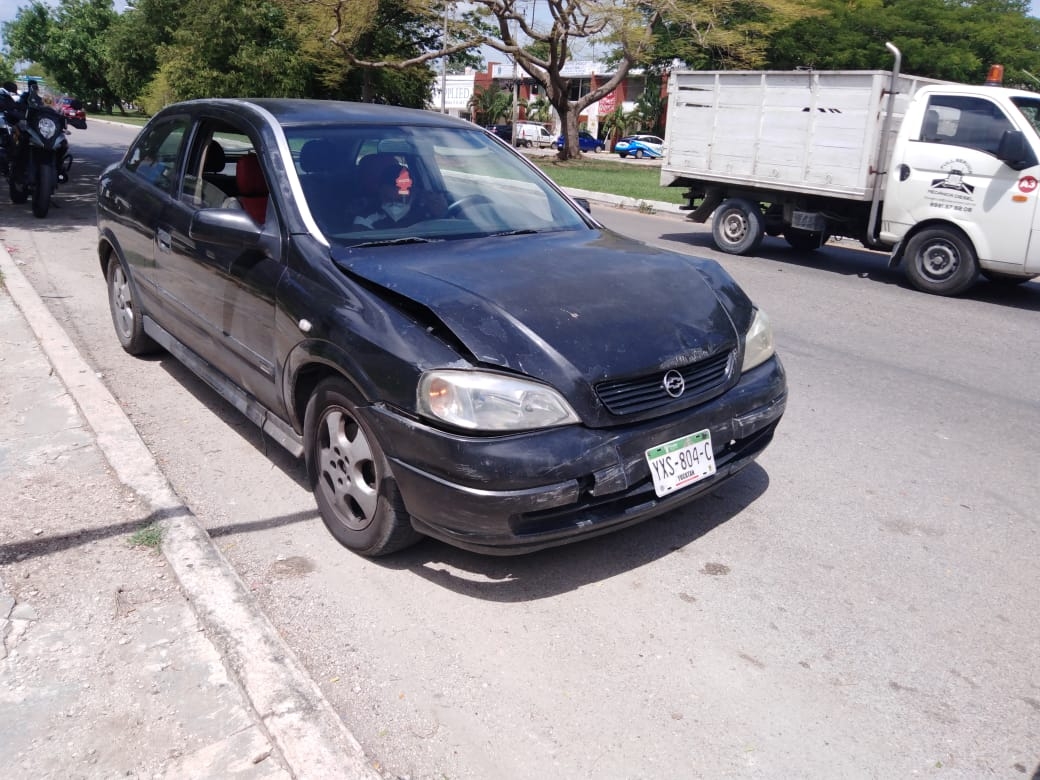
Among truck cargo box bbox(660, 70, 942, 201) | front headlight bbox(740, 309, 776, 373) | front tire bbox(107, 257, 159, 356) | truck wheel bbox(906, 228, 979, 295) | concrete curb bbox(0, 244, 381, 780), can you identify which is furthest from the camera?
truck cargo box bbox(660, 70, 942, 201)

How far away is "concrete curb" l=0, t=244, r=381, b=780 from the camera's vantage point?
8.61 ft

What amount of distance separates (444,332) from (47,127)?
1133 centimetres

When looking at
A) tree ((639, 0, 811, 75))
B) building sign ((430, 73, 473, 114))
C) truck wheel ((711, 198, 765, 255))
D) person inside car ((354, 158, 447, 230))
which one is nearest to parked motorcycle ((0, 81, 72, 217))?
truck wheel ((711, 198, 765, 255))

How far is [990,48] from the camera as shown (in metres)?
39.5

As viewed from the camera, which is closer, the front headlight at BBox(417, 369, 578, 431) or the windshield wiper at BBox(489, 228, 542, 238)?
the front headlight at BBox(417, 369, 578, 431)

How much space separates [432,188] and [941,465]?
10.3 ft

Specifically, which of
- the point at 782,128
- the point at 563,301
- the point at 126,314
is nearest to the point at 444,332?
the point at 563,301

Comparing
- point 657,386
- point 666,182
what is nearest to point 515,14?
point 666,182

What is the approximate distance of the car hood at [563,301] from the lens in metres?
3.34

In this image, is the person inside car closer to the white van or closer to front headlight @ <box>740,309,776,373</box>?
front headlight @ <box>740,309,776,373</box>

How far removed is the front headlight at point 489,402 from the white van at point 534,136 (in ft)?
178

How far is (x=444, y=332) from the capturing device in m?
3.38

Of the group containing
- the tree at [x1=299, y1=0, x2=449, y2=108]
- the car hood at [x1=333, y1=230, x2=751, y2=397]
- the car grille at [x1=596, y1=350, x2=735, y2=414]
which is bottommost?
the car grille at [x1=596, y1=350, x2=735, y2=414]

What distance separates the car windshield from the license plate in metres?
1.52
